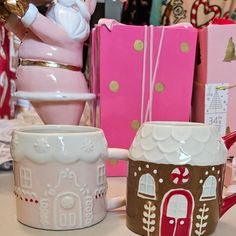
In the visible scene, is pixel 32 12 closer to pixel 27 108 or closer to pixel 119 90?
pixel 119 90

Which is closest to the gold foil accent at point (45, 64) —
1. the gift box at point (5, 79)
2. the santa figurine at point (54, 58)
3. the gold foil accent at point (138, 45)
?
the santa figurine at point (54, 58)

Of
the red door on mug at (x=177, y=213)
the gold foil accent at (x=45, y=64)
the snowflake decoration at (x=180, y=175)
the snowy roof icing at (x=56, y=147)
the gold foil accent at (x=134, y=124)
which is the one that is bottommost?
the red door on mug at (x=177, y=213)

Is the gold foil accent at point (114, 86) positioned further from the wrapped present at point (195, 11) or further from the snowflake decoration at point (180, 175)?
the wrapped present at point (195, 11)

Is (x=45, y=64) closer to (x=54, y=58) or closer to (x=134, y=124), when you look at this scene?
(x=54, y=58)

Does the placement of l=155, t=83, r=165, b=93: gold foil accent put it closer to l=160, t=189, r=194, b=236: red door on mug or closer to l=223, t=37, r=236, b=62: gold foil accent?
l=223, t=37, r=236, b=62: gold foil accent

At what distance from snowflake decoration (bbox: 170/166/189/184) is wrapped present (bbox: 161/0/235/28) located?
0.70 meters

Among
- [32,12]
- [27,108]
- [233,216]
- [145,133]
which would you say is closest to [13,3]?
[32,12]

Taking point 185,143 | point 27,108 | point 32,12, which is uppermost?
point 32,12

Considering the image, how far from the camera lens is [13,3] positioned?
1.70ft

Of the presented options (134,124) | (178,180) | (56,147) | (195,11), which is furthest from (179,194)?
(195,11)

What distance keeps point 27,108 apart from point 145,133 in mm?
777

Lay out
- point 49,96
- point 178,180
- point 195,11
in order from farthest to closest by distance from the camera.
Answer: point 195,11 < point 49,96 < point 178,180

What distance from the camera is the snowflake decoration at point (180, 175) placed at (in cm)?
34

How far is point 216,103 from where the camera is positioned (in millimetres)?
581
